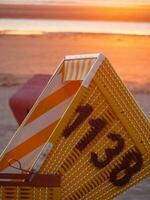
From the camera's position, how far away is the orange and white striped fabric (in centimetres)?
551

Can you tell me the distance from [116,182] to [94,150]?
29cm

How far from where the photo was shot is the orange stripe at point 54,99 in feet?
18.6

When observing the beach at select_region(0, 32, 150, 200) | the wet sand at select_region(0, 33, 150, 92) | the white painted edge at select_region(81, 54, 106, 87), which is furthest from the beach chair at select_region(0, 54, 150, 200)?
the wet sand at select_region(0, 33, 150, 92)

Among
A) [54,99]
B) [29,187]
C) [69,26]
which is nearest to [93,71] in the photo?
[29,187]

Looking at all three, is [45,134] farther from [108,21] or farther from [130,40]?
[108,21]

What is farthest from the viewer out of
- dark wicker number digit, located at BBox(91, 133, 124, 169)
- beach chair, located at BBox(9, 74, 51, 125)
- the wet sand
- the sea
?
the sea

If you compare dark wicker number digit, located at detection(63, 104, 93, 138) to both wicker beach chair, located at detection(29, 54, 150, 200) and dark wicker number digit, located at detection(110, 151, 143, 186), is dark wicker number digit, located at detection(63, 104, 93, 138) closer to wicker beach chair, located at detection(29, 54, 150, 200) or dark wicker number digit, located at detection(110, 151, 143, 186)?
wicker beach chair, located at detection(29, 54, 150, 200)

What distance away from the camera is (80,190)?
4.99 metres

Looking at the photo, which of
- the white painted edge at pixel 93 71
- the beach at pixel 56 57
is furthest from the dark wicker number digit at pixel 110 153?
the beach at pixel 56 57

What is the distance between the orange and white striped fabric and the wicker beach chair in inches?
22.5

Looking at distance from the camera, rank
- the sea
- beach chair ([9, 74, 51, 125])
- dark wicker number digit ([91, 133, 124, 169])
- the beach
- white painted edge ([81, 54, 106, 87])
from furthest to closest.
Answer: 1. the sea
2. the beach
3. beach chair ([9, 74, 51, 125])
4. dark wicker number digit ([91, 133, 124, 169])
5. white painted edge ([81, 54, 106, 87])

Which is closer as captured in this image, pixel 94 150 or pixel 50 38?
pixel 94 150

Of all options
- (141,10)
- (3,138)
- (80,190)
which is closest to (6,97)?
(3,138)

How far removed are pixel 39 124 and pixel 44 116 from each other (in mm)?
74
